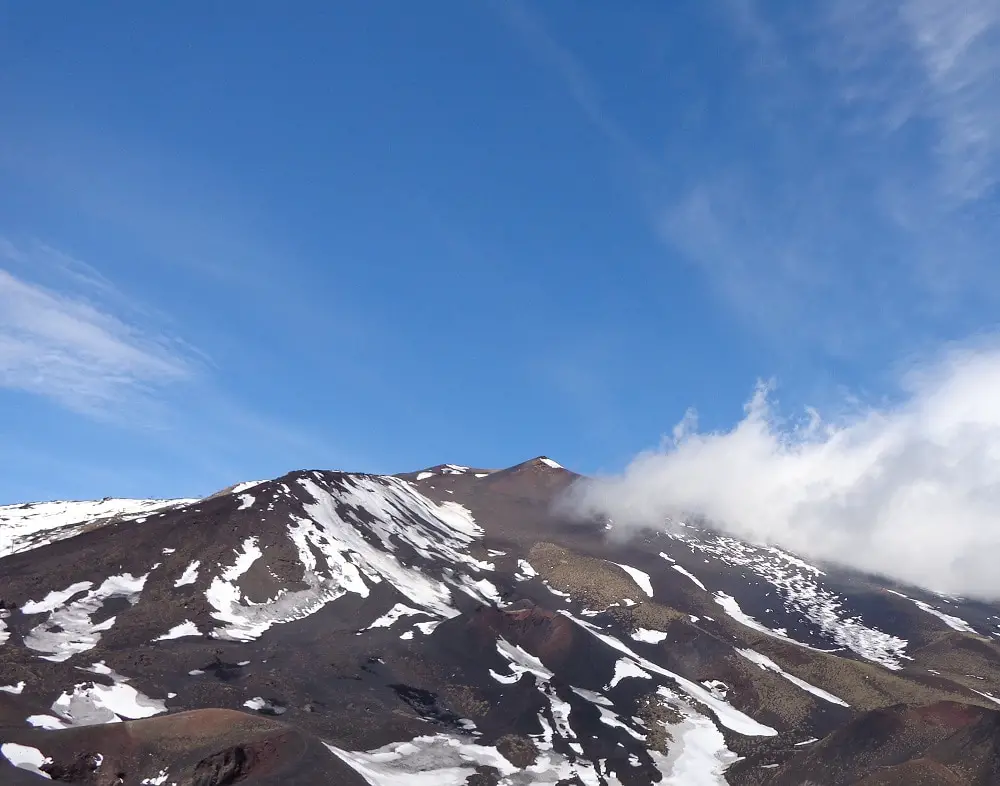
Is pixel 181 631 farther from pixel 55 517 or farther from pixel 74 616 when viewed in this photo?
pixel 55 517

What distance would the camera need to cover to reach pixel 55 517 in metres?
125

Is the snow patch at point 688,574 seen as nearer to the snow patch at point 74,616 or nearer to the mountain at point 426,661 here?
the mountain at point 426,661

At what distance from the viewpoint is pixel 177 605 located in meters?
70.6

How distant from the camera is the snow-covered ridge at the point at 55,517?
104363 mm

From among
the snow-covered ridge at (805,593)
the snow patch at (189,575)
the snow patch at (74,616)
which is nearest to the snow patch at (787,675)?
the snow-covered ridge at (805,593)

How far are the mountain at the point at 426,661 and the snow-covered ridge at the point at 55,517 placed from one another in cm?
102

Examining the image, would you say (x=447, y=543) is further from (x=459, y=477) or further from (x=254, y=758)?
(x=254, y=758)

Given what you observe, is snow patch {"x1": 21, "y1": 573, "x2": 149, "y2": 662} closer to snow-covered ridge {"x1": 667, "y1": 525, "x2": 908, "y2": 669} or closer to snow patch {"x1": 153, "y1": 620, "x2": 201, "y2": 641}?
snow patch {"x1": 153, "y1": 620, "x2": 201, "y2": 641}

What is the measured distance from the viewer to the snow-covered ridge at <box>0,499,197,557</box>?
104 m

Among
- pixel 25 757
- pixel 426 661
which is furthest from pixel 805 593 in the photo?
pixel 25 757

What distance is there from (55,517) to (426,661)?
87.9 metres

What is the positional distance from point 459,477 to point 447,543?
210ft

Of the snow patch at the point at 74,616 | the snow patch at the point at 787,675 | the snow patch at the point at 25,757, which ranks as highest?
the snow patch at the point at 787,675

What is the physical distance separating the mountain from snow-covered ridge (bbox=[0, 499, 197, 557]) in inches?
40.3
